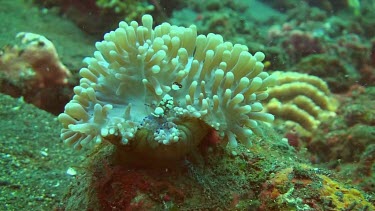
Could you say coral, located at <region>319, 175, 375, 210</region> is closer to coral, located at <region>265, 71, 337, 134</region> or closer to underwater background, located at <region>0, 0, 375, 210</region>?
underwater background, located at <region>0, 0, 375, 210</region>

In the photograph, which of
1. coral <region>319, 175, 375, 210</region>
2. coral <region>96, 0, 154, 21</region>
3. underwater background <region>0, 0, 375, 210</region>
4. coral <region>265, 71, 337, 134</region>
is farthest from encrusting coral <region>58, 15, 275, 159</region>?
coral <region>96, 0, 154, 21</region>

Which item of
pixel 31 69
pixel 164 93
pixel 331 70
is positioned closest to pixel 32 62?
pixel 31 69

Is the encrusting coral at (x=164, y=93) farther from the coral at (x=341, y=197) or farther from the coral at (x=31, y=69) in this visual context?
the coral at (x=31, y=69)

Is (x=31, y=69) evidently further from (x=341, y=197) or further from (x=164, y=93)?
(x=341, y=197)

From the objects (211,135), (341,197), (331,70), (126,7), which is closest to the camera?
(341,197)

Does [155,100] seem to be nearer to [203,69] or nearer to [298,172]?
[203,69]

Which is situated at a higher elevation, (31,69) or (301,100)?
(301,100)
